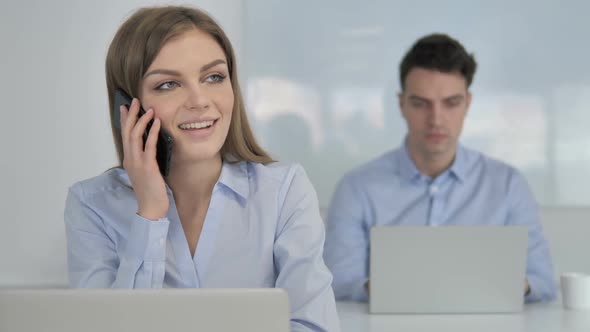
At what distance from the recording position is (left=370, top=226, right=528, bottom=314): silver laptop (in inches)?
98.6

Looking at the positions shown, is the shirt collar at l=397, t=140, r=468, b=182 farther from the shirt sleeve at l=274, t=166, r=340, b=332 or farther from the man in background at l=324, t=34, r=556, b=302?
the shirt sleeve at l=274, t=166, r=340, b=332

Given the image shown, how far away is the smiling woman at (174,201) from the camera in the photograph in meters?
2.14

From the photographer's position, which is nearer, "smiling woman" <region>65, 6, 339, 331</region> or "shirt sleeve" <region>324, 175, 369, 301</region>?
"smiling woman" <region>65, 6, 339, 331</region>

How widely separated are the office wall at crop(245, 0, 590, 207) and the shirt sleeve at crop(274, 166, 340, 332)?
2.16 m

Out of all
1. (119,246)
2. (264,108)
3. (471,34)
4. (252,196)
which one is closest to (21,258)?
(119,246)

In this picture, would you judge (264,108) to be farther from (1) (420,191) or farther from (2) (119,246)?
(2) (119,246)

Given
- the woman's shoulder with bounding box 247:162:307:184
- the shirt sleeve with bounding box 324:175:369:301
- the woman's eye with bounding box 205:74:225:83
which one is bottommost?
the shirt sleeve with bounding box 324:175:369:301

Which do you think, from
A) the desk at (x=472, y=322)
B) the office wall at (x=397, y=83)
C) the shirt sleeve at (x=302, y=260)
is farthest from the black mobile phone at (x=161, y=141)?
the office wall at (x=397, y=83)

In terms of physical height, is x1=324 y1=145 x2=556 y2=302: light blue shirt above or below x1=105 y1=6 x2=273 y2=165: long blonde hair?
below

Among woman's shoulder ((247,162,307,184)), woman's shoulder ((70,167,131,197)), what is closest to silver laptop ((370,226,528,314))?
woman's shoulder ((247,162,307,184))

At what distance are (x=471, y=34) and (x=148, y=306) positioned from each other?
3582mm

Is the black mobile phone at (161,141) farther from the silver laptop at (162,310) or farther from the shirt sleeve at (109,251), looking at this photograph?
the silver laptop at (162,310)

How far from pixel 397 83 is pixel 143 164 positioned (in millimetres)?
2457

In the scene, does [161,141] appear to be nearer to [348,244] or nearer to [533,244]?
[348,244]
